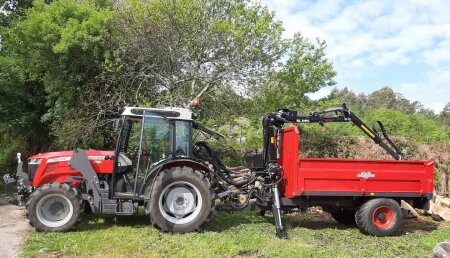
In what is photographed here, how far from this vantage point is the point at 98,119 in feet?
43.4

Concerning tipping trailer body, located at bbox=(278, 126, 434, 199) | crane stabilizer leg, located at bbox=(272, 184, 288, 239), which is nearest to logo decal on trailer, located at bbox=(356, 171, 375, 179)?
tipping trailer body, located at bbox=(278, 126, 434, 199)

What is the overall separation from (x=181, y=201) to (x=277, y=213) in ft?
5.74

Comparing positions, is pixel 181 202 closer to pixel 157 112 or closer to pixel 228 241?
pixel 228 241

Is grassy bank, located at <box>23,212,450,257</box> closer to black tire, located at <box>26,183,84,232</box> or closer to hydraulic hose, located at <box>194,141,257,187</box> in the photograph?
black tire, located at <box>26,183,84,232</box>

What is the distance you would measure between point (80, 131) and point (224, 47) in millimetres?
5148

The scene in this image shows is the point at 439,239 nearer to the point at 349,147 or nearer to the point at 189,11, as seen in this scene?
the point at 349,147

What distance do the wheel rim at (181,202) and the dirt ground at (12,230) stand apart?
2371 millimetres

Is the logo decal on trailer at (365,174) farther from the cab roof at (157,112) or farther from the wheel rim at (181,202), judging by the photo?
the cab roof at (157,112)

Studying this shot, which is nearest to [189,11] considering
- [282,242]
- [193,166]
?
[193,166]

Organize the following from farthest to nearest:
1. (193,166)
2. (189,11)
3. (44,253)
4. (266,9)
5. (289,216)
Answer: (266,9) → (189,11) → (289,216) → (193,166) → (44,253)

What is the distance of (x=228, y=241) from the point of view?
267 inches

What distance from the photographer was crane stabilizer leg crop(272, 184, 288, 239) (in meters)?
7.33

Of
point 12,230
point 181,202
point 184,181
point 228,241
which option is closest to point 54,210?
point 12,230

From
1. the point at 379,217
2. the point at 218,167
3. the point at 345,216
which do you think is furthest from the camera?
the point at 345,216
